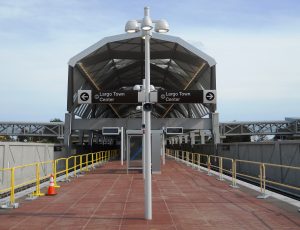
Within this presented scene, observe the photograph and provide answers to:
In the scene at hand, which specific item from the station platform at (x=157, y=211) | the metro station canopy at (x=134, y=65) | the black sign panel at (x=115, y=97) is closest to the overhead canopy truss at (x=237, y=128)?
the metro station canopy at (x=134, y=65)

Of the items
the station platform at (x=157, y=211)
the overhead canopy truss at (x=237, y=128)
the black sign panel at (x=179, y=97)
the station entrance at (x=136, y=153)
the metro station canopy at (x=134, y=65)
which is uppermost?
the metro station canopy at (x=134, y=65)

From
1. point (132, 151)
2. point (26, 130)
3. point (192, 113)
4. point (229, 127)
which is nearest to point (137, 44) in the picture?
point (132, 151)

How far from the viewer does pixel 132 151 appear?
26125mm

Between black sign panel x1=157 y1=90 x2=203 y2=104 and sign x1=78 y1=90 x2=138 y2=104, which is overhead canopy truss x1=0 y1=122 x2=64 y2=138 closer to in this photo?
sign x1=78 y1=90 x2=138 y2=104

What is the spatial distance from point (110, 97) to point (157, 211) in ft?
10.8

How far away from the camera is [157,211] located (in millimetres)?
10680

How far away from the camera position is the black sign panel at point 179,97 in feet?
34.4

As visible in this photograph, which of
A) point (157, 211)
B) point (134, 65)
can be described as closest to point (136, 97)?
point (157, 211)

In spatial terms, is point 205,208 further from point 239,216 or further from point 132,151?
point 132,151

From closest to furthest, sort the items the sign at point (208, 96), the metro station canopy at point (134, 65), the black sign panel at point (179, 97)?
the black sign panel at point (179, 97), the sign at point (208, 96), the metro station canopy at point (134, 65)

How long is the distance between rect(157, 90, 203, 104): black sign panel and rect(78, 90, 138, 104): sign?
27.6 inches

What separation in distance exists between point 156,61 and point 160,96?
46637mm

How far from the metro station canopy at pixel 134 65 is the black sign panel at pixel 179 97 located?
2758cm

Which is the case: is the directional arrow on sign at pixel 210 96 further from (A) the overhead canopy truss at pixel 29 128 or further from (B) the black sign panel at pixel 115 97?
(A) the overhead canopy truss at pixel 29 128
